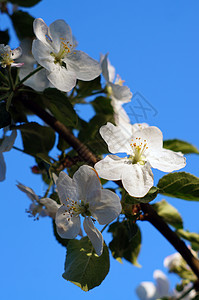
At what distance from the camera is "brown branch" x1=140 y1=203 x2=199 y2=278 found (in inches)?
36.0

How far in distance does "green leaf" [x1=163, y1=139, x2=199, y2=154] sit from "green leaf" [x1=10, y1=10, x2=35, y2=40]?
0.62 metres

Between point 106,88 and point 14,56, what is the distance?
45 centimetres

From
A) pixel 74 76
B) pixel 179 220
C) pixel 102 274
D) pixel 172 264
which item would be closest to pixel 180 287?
pixel 172 264

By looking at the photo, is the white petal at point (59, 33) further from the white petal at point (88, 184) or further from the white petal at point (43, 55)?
the white petal at point (88, 184)

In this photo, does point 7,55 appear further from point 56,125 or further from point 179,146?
point 179,146

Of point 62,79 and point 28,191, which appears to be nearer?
point 62,79

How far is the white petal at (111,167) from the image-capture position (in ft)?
2.61

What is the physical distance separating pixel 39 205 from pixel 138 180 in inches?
17.0

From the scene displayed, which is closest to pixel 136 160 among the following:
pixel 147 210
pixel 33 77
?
Result: pixel 147 210

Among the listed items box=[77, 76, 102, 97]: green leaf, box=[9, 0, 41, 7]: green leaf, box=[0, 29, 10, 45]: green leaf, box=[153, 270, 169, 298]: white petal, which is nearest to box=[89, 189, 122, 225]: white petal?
box=[77, 76, 102, 97]: green leaf

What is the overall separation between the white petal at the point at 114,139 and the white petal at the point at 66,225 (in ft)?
0.58

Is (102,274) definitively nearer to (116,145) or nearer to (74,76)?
(116,145)

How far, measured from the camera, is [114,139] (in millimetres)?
877

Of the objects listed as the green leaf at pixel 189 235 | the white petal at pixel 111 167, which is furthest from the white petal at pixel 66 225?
the green leaf at pixel 189 235
